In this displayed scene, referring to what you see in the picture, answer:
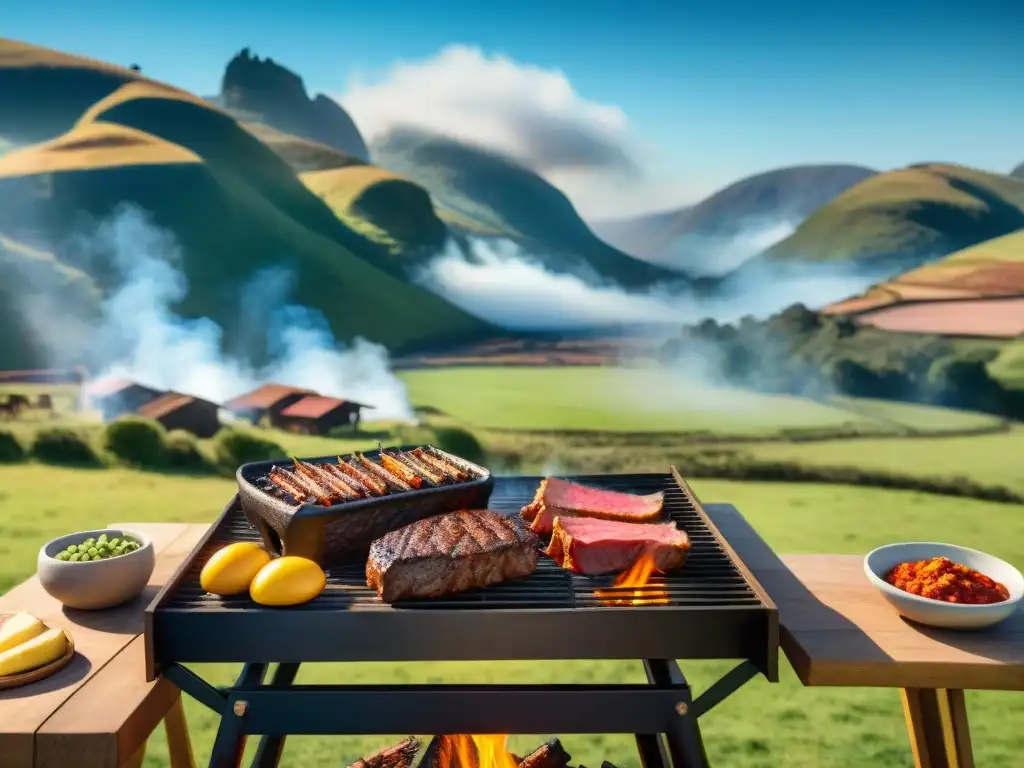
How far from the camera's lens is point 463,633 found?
2043 mm

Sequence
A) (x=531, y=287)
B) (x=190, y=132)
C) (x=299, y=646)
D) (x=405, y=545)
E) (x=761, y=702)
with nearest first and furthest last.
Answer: (x=299, y=646), (x=405, y=545), (x=761, y=702), (x=190, y=132), (x=531, y=287)

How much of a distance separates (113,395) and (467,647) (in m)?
5.04

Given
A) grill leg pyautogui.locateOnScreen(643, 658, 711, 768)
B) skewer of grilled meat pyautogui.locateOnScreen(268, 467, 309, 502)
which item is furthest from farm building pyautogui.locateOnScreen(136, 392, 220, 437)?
grill leg pyautogui.locateOnScreen(643, 658, 711, 768)

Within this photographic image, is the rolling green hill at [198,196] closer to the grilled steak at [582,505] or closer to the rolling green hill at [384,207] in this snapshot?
the rolling green hill at [384,207]

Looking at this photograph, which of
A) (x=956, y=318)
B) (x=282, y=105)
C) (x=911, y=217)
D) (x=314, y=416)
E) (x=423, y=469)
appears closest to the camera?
→ (x=423, y=469)

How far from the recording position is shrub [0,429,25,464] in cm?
621

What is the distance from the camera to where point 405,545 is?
219 centimetres

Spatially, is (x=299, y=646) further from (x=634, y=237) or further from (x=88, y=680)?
(x=634, y=237)

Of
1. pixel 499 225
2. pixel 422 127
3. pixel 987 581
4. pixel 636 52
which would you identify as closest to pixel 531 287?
pixel 499 225

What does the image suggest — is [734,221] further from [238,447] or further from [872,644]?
[872,644]

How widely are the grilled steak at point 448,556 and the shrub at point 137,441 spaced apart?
449 cm

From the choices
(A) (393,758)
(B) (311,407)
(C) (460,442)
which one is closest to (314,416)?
(B) (311,407)

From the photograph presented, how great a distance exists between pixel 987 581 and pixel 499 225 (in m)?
5.66

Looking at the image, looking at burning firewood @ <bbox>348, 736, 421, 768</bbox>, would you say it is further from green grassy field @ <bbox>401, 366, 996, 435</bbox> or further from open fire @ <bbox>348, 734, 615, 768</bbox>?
green grassy field @ <bbox>401, 366, 996, 435</bbox>
